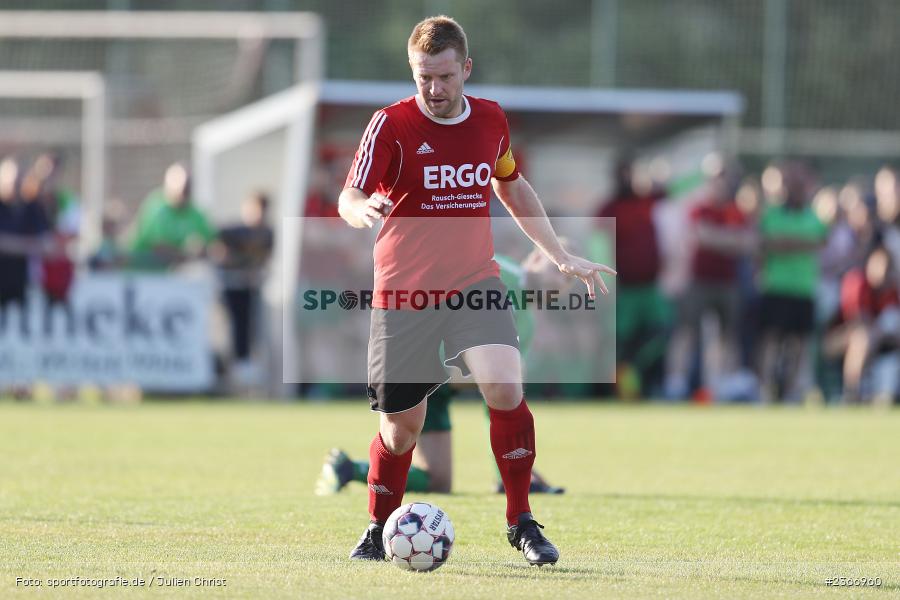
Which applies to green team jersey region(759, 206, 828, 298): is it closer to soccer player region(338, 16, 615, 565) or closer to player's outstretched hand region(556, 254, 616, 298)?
player's outstretched hand region(556, 254, 616, 298)

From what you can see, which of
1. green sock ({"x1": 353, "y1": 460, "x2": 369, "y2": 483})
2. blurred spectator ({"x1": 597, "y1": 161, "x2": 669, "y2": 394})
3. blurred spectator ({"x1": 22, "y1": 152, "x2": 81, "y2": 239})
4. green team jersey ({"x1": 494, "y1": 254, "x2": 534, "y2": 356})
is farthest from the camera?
blurred spectator ({"x1": 597, "y1": 161, "x2": 669, "y2": 394})

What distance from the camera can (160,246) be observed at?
703 inches

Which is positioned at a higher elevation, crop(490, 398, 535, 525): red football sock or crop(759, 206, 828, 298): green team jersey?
crop(759, 206, 828, 298): green team jersey

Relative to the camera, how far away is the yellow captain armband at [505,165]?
265 inches

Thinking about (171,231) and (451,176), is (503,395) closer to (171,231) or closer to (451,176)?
(451,176)

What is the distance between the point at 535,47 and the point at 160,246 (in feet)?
32.2

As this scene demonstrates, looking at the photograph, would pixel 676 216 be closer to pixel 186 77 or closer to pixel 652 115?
pixel 652 115

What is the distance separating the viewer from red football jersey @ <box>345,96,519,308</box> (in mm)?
6387

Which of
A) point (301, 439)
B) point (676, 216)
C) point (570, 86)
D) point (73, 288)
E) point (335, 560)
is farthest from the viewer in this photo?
point (570, 86)

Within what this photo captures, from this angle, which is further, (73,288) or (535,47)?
(535,47)

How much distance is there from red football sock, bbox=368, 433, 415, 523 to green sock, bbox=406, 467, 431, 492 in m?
2.07

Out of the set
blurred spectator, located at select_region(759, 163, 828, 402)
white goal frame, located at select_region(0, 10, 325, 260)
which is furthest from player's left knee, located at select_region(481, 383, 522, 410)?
white goal frame, located at select_region(0, 10, 325, 260)

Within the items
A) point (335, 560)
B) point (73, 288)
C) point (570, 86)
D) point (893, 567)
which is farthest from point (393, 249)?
point (570, 86)

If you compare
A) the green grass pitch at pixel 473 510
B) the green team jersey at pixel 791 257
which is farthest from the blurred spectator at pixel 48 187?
the green team jersey at pixel 791 257
